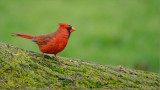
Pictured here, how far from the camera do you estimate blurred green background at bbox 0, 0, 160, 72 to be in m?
7.97

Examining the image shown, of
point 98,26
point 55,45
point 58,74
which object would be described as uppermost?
point 98,26

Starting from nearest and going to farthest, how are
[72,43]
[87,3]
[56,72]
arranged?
[56,72] < [72,43] < [87,3]

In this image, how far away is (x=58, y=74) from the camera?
4.04m

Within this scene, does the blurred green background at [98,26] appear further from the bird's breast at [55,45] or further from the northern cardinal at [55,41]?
the bird's breast at [55,45]

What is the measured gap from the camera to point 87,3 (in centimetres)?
1280

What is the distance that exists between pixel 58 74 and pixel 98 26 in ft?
19.2

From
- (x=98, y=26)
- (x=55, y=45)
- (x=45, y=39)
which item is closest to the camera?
(x=55, y=45)

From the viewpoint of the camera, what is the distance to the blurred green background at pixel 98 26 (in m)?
7.97

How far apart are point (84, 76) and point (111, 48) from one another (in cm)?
436

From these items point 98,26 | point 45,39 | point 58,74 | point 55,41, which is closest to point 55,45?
point 55,41

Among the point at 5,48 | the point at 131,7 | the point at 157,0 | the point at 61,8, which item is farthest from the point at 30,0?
the point at 5,48

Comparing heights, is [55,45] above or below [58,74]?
above

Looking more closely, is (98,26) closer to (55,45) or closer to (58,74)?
(55,45)

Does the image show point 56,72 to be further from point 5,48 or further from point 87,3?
point 87,3
